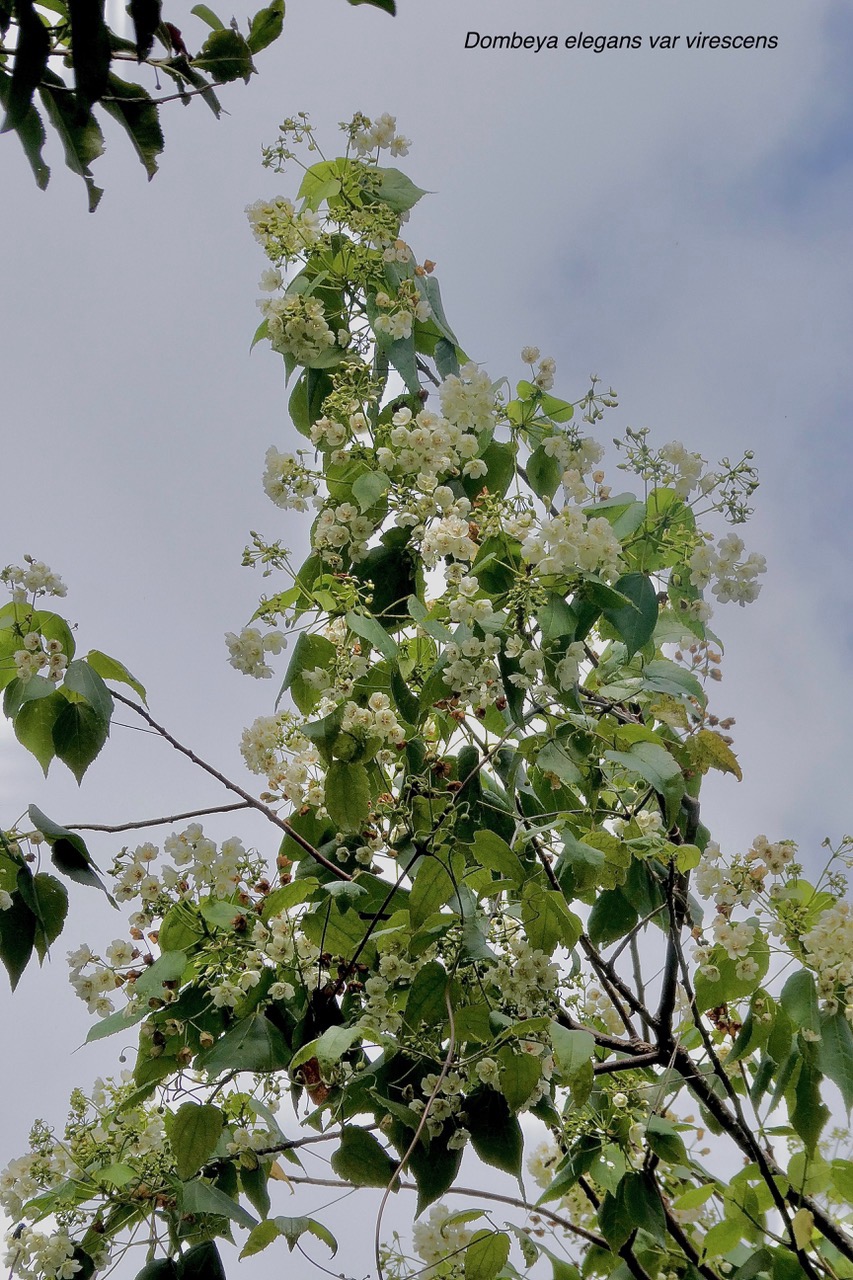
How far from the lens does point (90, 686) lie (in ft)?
4.97

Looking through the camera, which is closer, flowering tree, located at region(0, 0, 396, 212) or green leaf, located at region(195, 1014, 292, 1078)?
flowering tree, located at region(0, 0, 396, 212)

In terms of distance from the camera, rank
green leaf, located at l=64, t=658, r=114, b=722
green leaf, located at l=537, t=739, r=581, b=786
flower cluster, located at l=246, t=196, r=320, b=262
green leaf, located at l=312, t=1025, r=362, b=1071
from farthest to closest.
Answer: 1. flower cluster, located at l=246, t=196, r=320, b=262
2. green leaf, located at l=537, t=739, r=581, b=786
3. green leaf, located at l=64, t=658, r=114, b=722
4. green leaf, located at l=312, t=1025, r=362, b=1071

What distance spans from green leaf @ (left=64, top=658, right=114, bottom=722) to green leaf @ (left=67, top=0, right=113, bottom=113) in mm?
834

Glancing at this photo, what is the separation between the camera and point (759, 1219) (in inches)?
69.7

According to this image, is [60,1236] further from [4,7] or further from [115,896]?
[4,7]

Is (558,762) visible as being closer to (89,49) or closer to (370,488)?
(370,488)

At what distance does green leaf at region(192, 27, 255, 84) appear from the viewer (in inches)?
39.0

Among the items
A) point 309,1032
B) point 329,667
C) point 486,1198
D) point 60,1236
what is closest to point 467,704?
point 329,667

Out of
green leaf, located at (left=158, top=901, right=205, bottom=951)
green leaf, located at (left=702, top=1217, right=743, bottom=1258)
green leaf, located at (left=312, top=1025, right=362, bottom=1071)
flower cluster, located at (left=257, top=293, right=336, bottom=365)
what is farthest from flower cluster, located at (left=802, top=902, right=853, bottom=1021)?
flower cluster, located at (left=257, top=293, right=336, bottom=365)

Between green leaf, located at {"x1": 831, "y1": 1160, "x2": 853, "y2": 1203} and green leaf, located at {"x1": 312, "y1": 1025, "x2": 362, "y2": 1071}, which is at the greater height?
green leaf, located at {"x1": 312, "y1": 1025, "x2": 362, "y2": 1071}

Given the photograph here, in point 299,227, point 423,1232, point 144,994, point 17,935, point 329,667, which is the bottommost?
point 423,1232

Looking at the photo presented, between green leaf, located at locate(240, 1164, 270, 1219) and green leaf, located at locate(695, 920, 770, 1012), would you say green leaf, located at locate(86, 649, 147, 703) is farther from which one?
green leaf, located at locate(695, 920, 770, 1012)

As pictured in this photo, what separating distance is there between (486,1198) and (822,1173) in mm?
587

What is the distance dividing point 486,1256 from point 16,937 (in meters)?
0.80
